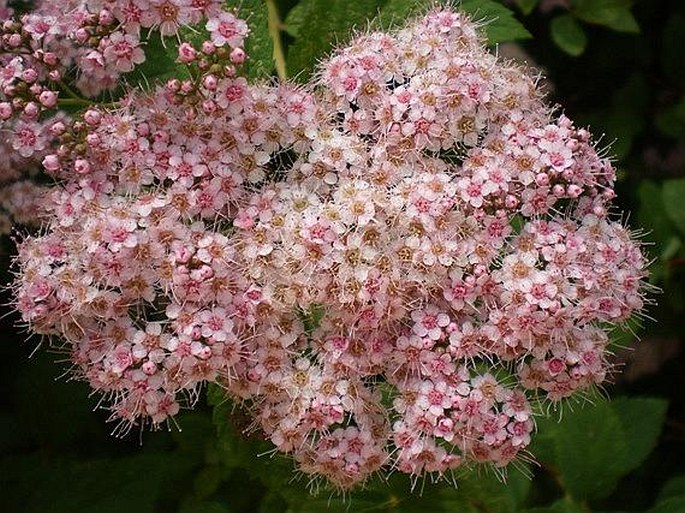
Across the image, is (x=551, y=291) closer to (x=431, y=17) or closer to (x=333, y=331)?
(x=333, y=331)

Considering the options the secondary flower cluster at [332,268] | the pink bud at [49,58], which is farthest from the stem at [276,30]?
the pink bud at [49,58]

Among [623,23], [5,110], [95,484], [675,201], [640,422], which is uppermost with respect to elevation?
[5,110]

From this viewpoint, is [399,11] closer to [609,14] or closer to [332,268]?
[332,268]

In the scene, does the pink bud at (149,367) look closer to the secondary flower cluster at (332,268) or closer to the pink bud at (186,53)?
the secondary flower cluster at (332,268)

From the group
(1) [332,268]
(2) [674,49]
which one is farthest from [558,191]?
(2) [674,49]

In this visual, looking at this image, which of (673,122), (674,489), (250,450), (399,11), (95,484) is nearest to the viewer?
(250,450)

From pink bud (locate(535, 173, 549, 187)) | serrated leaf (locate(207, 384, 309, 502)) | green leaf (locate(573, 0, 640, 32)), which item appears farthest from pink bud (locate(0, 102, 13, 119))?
green leaf (locate(573, 0, 640, 32))
